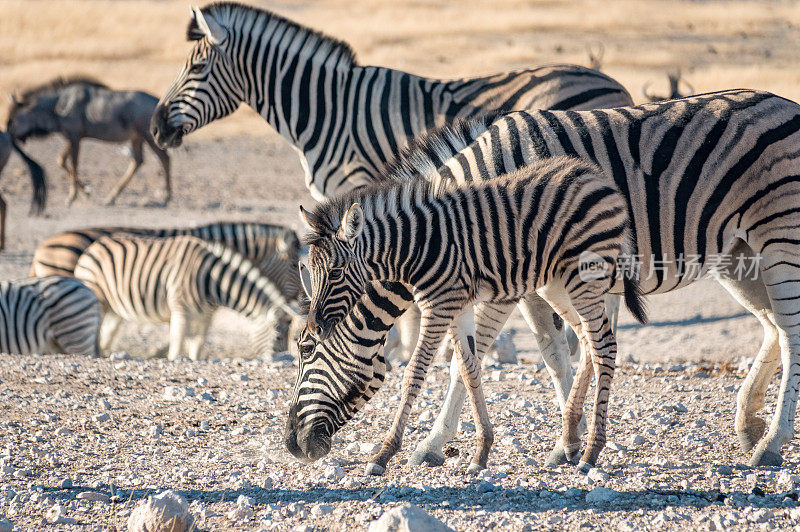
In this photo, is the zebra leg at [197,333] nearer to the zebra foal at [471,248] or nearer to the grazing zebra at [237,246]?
the grazing zebra at [237,246]

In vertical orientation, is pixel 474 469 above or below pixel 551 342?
below

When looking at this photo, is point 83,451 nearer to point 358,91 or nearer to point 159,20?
point 358,91

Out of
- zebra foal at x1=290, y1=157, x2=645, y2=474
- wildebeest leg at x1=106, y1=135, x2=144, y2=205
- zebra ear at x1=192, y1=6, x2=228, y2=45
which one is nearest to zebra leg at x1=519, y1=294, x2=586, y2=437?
zebra foal at x1=290, y1=157, x2=645, y2=474

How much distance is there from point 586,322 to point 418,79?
3017 mm

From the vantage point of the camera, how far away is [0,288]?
8883 mm

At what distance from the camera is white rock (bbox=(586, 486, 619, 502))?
4156mm

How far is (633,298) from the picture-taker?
4805 mm

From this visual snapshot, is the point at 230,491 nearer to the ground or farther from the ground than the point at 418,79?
nearer to the ground

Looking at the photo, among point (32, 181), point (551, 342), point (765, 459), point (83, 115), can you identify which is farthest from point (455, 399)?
point (83, 115)

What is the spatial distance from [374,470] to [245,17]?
3.88 m

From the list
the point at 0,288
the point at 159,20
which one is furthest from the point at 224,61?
the point at 159,20

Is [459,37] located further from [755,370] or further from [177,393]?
[755,370]

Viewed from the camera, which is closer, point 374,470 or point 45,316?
point 374,470

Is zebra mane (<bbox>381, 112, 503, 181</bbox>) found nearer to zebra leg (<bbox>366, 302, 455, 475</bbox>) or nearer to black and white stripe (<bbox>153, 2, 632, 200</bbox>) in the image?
zebra leg (<bbox>366, 302, 455, 475</bbox>)
